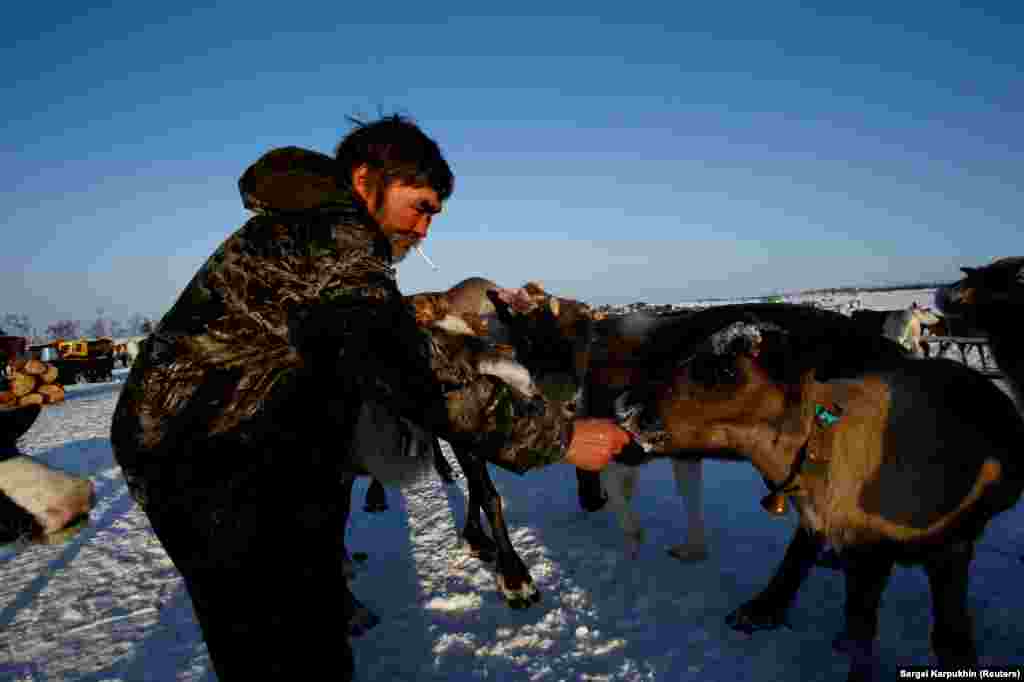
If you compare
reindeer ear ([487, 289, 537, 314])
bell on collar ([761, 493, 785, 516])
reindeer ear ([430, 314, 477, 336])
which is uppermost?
reindeer ear ([487, 289, 537, 314])

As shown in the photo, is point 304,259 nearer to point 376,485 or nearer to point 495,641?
point 495,641

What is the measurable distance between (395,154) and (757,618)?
3.51 m

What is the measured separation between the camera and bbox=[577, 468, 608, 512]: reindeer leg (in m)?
5.68

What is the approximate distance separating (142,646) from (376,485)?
2.88 metres

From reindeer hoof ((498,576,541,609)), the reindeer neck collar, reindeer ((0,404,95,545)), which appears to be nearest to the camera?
reindeer ((0,404,95,545))

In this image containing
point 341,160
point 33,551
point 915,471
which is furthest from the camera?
point 33,551

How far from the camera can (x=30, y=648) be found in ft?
12.2

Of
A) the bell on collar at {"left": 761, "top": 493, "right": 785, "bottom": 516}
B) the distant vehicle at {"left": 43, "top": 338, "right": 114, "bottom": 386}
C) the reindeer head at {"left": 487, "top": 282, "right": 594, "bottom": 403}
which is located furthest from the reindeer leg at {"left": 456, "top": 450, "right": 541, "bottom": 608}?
the distant vehicle at {"left": 43, "top": 338, "right": 114, "bottom": 386}

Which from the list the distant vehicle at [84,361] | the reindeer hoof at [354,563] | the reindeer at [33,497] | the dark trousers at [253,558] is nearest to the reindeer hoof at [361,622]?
the reindeer hoof at [354,563]

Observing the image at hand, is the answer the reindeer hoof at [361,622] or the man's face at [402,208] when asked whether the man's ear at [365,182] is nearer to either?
the man's face at [402,208]

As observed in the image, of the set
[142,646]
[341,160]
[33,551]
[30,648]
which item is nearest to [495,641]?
[142,646]

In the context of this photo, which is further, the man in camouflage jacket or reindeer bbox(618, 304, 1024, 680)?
reindeer bbox(618, 304, 1024, 680)

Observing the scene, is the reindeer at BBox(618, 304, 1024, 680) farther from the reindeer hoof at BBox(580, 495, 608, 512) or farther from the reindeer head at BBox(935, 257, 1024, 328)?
the reindeer hoof at BBox(580, 495, 608, 512)

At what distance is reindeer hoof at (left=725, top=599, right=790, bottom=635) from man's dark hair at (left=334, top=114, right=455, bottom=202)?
329 cm
